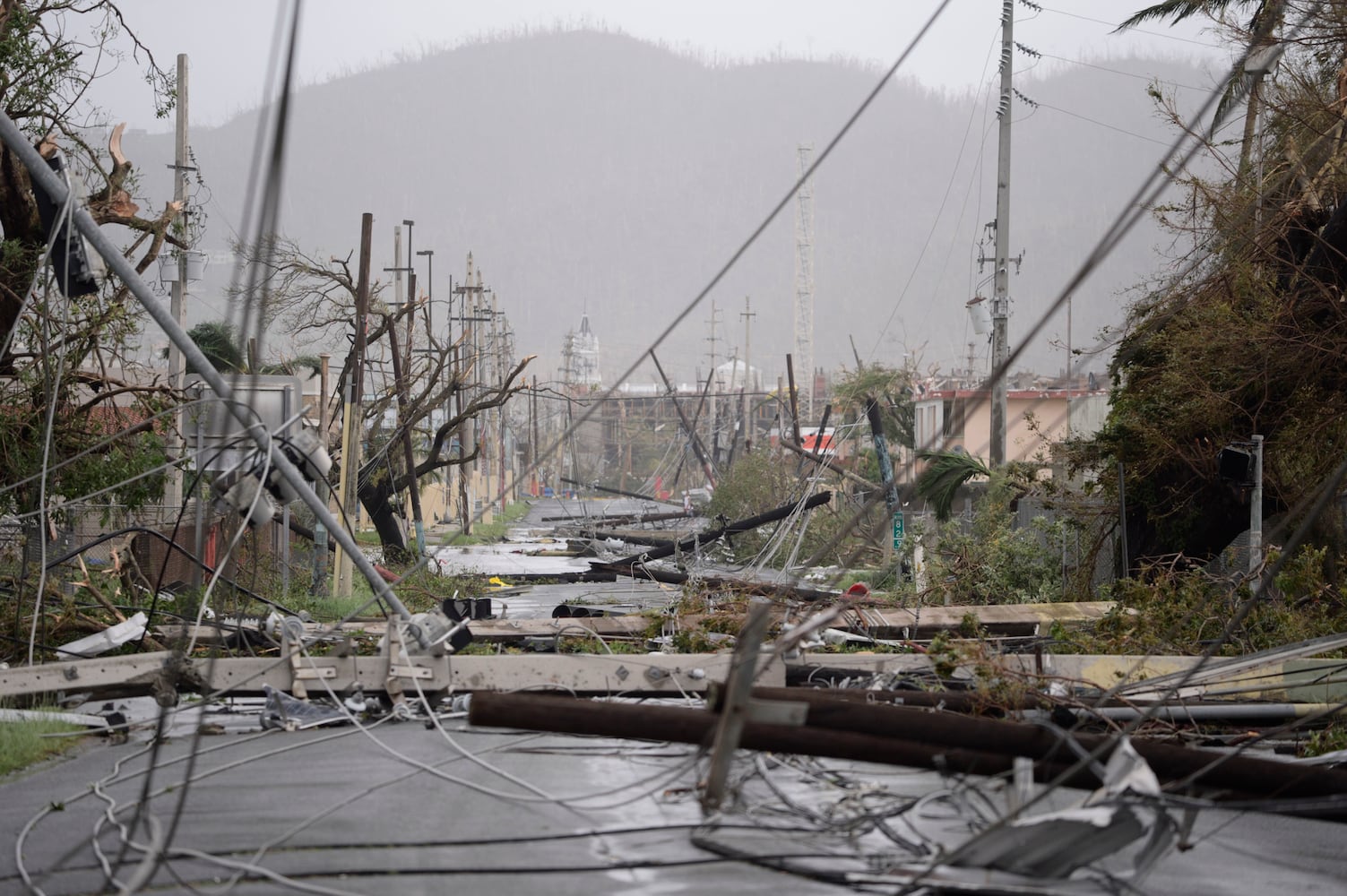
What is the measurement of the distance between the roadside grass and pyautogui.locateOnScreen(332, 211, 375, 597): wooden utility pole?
8.45m

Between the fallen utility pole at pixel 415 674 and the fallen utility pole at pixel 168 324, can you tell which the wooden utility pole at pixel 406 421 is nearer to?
the fallen utility pole at pixel 415 674

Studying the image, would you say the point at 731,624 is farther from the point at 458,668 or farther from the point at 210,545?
the point at 210,545

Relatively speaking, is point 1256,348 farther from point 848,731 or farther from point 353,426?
point 353,426

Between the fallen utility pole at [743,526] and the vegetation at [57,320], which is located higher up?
the vegetation at [57,320]

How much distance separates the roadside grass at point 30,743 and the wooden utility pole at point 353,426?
8450mm

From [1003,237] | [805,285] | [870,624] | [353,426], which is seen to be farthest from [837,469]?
[805,285]

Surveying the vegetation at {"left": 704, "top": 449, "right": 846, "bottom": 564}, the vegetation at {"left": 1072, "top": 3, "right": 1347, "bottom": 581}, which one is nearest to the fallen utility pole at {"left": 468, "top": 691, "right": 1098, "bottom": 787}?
the vegetation at {"left": 1072, "top": 3, "right": 1347, "bottom": 581}

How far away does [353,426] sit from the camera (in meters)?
19.4

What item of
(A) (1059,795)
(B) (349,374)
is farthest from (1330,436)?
(B) (349,374)

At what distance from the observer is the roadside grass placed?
6.93 metres

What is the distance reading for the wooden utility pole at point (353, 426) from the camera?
18.3 metres

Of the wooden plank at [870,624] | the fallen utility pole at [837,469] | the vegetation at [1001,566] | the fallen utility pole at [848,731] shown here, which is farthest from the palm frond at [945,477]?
the fallen utility pole at [848,731]

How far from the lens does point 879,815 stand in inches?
207

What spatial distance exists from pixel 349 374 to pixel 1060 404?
94.1 feet
